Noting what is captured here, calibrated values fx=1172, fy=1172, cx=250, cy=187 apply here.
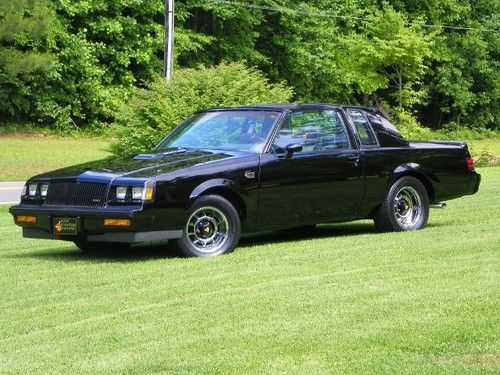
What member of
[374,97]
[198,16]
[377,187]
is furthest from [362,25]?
[377,187]

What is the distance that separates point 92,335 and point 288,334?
129 cm

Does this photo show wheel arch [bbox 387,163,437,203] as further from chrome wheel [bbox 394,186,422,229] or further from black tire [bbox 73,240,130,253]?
black tire [bbox 73,240,130,253]

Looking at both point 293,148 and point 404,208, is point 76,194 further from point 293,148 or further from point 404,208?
point 404,208

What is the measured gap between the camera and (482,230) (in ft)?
42.7

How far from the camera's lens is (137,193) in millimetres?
11180

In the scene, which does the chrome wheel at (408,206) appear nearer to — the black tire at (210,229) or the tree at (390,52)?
the black tire at (210,229)

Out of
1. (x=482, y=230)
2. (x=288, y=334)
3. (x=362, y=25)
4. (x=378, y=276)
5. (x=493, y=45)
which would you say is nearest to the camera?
(x=288, y=334)

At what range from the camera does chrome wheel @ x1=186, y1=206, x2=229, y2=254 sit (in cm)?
1159

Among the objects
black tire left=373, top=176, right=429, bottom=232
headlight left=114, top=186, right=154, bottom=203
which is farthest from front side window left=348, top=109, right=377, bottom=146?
headlight left=114, top=186, right=154, bottom=203

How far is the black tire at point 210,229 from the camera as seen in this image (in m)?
11.5

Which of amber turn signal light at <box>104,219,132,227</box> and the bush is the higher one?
the bush

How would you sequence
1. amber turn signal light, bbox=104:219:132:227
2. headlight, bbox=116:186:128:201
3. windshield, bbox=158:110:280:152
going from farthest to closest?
windshield, bbox=158:110:280:152 < headlight, bbox=116:186:128:201 < amber turn signal light, bbox=104:219:132:227

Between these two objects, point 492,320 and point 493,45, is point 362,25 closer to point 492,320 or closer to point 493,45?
point 493,45

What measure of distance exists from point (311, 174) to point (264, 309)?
15.1 ft
